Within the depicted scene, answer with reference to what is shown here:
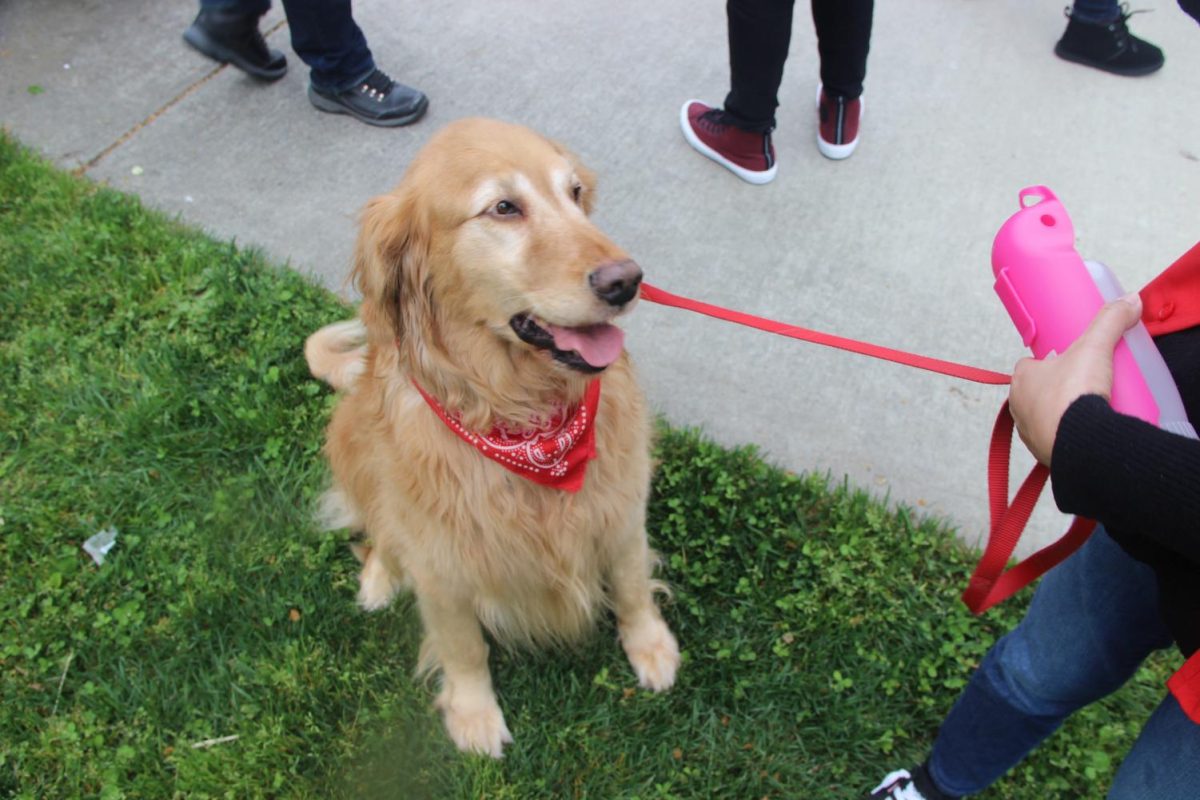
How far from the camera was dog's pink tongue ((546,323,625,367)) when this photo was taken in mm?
1822

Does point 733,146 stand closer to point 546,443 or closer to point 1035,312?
point 546,443

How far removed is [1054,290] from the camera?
1.52 m

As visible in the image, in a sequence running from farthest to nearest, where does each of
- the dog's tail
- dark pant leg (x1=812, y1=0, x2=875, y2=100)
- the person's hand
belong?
dark pant leg (x1=812, y1=0, x2=875, y2=100) < the dog's tail < the person's hand

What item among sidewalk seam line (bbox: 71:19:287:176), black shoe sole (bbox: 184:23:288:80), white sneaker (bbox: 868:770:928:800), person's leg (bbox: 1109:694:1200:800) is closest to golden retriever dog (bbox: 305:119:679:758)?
white sneaker (bbox: 868:770:928:800)

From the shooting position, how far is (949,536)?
9.00ft

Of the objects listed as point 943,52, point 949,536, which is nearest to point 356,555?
point 949,536

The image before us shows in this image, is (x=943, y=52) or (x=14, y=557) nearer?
(x=14, y=557)

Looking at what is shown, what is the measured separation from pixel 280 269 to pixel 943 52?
3.38 metres

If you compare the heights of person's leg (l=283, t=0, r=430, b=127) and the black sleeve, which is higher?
the black sleeve

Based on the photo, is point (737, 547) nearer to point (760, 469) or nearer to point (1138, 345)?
point (760, 469)

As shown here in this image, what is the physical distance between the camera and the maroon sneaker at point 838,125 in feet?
12.5

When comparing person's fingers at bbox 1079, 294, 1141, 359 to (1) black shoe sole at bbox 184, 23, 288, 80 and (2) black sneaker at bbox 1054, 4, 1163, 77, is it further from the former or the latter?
(1) black shoe sole at bbox 184, 23, 288, 80

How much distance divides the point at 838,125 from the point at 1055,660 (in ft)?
9.01

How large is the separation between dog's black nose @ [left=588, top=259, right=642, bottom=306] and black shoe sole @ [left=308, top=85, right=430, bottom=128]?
2.70 metres
